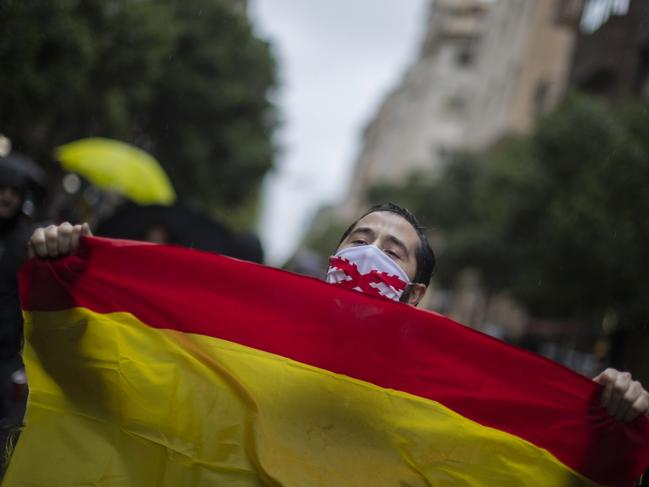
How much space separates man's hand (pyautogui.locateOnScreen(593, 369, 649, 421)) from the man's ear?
68 centimetres

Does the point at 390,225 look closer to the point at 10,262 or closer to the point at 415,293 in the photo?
the point at 415,293

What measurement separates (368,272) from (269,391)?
526 mm

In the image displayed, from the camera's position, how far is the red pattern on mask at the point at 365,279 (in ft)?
9.88

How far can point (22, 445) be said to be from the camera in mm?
2705

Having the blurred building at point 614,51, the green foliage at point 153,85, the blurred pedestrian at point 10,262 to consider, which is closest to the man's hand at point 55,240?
the blurred pedestrian at point 10,262

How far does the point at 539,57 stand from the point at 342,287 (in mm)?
33857

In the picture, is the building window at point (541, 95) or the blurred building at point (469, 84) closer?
the building window at point (541, 95)

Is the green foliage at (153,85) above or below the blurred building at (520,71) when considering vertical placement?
below

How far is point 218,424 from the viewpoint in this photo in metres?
2.69

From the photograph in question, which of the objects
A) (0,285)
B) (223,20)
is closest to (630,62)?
(223,20)

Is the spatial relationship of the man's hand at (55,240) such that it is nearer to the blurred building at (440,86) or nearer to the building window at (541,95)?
the building window at (541,95)

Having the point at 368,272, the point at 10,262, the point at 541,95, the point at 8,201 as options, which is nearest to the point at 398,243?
the point at 368,272

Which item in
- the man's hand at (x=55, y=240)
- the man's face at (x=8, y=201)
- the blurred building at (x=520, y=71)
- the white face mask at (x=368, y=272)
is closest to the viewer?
the man's hand at (x=55, y=240)

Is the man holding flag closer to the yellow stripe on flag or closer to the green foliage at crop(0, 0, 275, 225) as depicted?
the yellow stripe on flag
